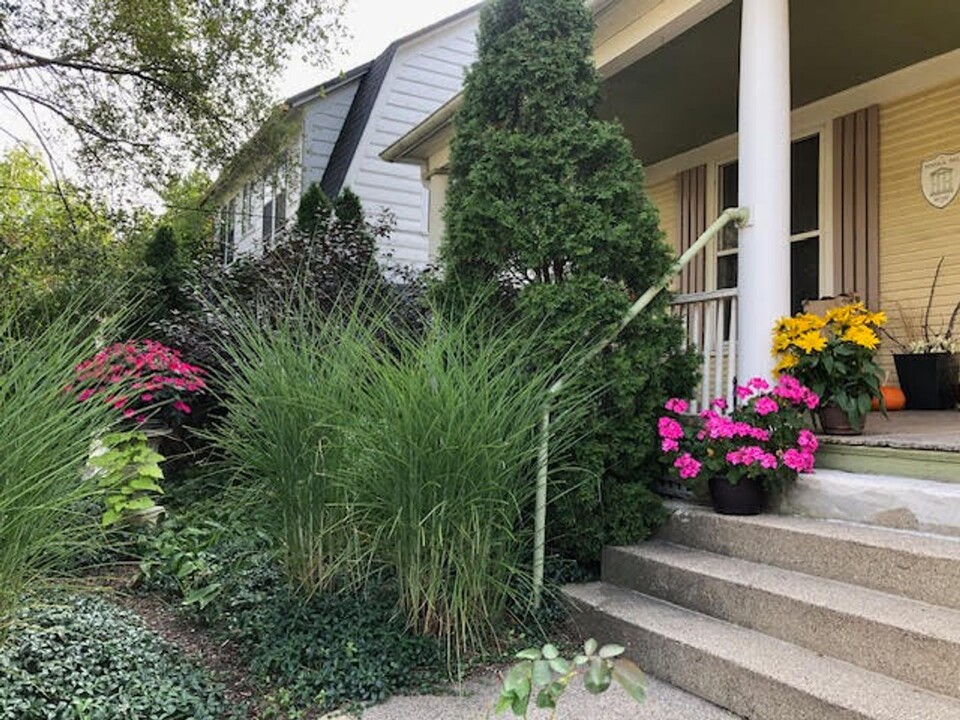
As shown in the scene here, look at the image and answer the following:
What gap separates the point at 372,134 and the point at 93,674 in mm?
9475

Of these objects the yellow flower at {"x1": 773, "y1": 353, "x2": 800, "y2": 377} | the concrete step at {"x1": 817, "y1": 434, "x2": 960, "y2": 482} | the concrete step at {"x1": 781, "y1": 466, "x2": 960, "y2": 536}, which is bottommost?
the concrete step at {"x1": 781, "y1": 466, "x2": 960, "y2": 536}

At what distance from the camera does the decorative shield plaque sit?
4.68 meters

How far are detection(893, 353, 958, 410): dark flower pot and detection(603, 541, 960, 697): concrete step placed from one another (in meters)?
2.71

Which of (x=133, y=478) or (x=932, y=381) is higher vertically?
(x=932, y=381)

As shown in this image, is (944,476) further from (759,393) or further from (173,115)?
(173,115)

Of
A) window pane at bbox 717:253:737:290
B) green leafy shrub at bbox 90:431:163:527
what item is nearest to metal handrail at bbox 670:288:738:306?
window pane at bbox 717:253:737:290

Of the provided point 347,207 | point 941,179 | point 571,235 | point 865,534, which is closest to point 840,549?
point 865,534

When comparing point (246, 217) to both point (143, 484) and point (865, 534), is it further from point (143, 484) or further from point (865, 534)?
point (865, 534)

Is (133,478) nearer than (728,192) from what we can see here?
Yes

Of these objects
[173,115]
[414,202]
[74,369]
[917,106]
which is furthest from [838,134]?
[173,115]

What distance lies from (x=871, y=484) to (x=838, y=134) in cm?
359

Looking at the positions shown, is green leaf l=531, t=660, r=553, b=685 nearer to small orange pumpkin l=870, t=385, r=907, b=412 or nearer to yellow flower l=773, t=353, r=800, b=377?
yellow flower l=773, t=353, r=800, b=377

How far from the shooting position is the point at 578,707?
2.16 m

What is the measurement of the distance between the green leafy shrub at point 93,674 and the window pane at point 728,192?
17.7ft
